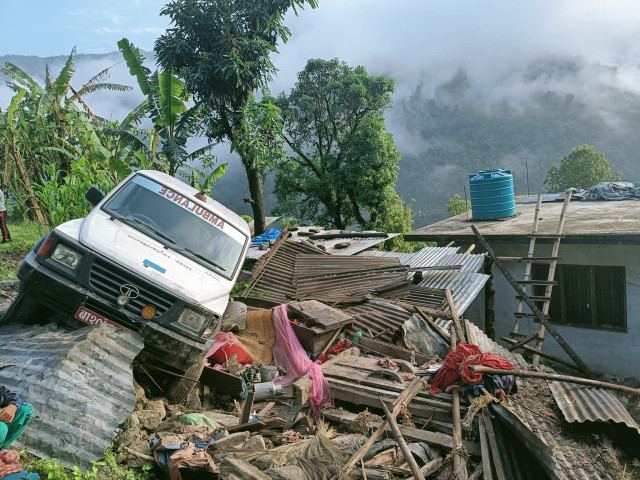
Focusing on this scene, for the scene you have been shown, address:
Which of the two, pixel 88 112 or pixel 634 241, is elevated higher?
pixel 88 112

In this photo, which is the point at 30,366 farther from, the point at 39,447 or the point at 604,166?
the point at 604,166

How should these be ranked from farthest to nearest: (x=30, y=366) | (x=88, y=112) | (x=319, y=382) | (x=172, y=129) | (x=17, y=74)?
1. (x=88, y=112)
2. (x=17, y=74)
3. (x=172, y=129)
4. (x=319, y=382)
5. (x=30, y=366)

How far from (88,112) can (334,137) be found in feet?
48.7

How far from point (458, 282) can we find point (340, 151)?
18785 mm

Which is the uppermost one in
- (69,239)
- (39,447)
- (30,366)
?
(69,239)

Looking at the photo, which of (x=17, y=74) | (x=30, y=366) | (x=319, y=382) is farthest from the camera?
(x=17, y=74)

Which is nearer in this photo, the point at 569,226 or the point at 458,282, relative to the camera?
the point at 458,282

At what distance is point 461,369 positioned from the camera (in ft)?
17.8

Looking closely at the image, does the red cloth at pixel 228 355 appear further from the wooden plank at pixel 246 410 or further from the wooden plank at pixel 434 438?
the wooden plank at pixel 434 438

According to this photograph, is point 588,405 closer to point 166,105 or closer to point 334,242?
point 334,242

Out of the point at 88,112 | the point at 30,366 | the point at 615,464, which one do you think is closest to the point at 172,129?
the point at 88,112

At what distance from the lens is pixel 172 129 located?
53.3 feet

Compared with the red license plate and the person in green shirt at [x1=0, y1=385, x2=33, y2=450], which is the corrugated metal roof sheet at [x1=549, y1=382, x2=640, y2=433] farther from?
the person in green shirt at [x1=0, y1=385, x2=33, y2=450]

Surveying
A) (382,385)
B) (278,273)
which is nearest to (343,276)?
(278,273)
